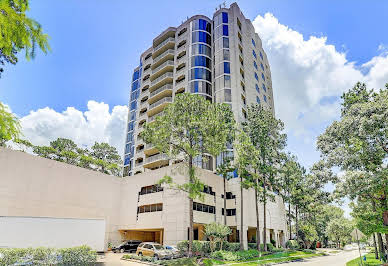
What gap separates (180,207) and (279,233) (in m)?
23.4

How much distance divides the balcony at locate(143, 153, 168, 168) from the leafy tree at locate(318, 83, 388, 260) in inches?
1067

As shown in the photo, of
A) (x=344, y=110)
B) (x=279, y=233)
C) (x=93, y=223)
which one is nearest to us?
(x=93, y=223)

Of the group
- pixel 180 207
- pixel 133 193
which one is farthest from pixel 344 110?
pixel 133 193

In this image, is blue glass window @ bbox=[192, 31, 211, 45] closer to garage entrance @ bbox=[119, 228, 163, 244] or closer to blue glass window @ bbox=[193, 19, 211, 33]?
blue glass window @ bbox=[193, 19, 211, 33]

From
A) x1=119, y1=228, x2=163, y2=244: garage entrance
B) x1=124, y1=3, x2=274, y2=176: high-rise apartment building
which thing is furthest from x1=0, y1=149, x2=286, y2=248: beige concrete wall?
x1=124, y1=3, x2=274, y2=176: high-rise apartment building

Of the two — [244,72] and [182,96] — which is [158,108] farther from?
[182,96]

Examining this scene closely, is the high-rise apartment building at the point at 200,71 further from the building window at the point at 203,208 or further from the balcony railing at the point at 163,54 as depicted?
the building window at the point at 203,208

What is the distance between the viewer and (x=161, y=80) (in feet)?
160

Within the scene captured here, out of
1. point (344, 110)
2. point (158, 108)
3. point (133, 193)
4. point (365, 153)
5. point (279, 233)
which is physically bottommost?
point (279, 233)

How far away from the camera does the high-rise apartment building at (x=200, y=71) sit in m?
43.4

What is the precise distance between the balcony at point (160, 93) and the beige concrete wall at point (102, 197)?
19390 millimetres

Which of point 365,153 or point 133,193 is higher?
point 365,153

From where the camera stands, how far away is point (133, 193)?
33.2 m

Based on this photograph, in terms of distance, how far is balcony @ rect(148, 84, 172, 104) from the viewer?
4747cm
